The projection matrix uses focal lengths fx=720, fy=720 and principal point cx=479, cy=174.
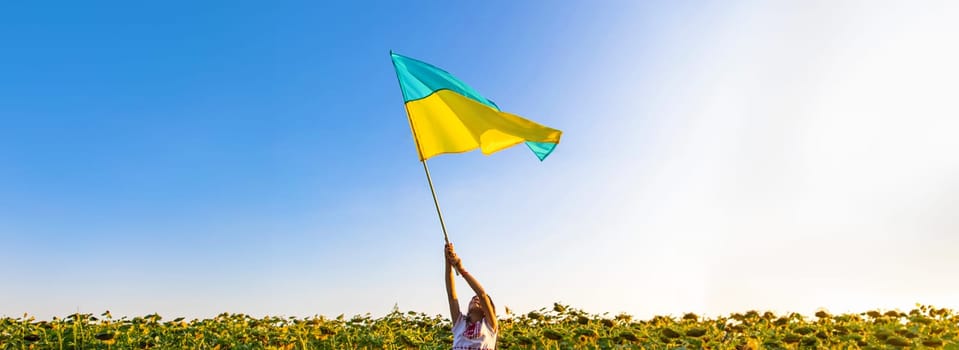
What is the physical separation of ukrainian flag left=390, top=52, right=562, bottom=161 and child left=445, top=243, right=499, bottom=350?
1476 millimetres

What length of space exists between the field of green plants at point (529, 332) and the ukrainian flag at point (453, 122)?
2896 millimetres

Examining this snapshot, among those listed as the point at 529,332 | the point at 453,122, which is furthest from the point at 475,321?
the point at 529,332

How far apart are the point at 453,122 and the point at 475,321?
93.5 inches

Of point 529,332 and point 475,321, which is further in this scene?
point 529,332

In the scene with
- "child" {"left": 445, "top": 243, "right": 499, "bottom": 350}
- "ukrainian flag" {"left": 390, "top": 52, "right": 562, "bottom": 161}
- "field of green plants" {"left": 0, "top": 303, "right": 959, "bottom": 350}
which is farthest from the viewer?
"field of green plants" {"left": 0, "top": 303, "right": 959, "bottom": 350}

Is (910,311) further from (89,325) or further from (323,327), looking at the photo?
(89,325)

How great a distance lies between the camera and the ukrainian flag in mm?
7770

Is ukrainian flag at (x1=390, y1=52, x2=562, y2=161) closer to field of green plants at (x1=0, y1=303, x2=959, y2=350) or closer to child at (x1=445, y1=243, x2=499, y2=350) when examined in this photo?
child at (x1=445, y1=243, x2=499, y2=350)

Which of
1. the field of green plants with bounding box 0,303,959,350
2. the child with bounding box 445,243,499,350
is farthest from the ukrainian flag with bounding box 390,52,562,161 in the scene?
the field of green plants with bounding box 0,303,959,350

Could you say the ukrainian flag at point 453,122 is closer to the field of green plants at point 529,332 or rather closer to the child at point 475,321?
the child at point 475,321

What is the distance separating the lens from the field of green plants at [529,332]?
9562mm

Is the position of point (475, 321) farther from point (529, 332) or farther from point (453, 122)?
point (529, 332)

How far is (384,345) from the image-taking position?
9867 millimetres

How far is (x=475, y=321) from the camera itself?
21.8 ft
